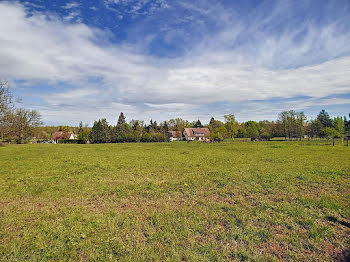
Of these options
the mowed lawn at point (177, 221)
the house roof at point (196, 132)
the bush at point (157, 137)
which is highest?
the house roof at point (196, 132)

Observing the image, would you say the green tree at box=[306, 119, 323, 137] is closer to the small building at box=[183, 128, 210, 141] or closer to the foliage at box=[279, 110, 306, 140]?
the foliage at box=[279, 110, 306, 140]

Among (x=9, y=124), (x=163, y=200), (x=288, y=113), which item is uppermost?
(x=288, y=113)

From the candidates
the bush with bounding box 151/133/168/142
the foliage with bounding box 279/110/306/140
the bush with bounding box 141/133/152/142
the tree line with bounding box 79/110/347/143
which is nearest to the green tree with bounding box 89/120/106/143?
the tree line with bounding box 79/110/347/143

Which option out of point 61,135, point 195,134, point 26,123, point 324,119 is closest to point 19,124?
point 26,123

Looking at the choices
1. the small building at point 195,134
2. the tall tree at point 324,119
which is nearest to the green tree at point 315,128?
the tall tree at point 324,119

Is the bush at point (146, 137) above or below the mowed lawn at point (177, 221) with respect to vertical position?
above

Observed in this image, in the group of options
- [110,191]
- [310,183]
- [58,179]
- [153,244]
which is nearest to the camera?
[153,244]

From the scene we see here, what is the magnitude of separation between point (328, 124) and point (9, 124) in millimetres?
106449

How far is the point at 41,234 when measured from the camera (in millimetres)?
4477

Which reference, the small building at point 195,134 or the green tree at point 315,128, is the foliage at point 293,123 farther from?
the small building at point 195,134

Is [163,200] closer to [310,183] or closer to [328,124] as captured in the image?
[310,183]

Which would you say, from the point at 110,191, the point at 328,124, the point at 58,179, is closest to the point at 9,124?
the point at 58,179

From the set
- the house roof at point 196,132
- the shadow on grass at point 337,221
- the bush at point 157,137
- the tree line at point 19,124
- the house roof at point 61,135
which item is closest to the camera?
the shadow on grass at point 337,221

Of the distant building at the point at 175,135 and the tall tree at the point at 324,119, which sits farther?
the distant building at the point at 175,135
